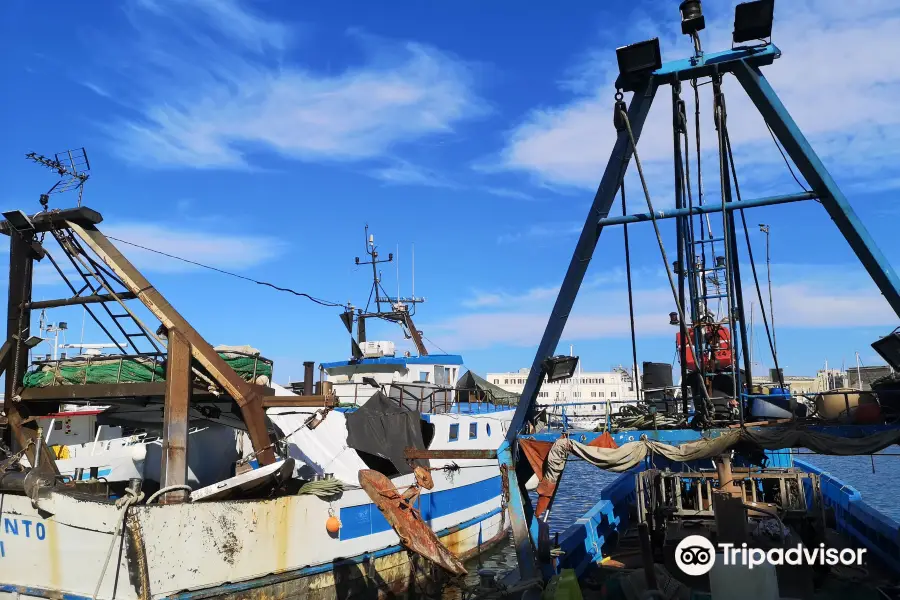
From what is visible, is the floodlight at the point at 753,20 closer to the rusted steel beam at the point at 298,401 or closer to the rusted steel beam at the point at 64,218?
the rusted steel beam at the point at 298,401

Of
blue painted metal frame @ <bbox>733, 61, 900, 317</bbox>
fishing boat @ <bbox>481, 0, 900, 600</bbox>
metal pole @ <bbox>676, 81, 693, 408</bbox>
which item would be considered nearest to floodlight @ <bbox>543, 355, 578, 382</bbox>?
fishing boat @ <bbox>481, 0, 900, 600</bbox>

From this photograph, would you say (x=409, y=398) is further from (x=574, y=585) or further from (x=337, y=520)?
(x=574, y=585)

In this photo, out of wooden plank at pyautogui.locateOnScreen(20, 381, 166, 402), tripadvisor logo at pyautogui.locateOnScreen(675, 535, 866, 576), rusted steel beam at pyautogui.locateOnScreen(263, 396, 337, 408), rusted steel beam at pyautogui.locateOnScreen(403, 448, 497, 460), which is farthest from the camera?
rusted steel beam at pyautogui.locateOnScreen(263, 396, 337, 408)

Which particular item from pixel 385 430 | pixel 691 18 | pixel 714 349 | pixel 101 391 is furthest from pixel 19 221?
pixel 714 349

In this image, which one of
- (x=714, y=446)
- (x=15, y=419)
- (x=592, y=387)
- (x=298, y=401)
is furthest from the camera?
(x=592, y=387)

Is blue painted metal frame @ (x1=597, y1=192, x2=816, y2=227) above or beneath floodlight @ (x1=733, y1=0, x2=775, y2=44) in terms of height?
beneath

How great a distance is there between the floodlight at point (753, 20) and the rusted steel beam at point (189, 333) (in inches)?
436

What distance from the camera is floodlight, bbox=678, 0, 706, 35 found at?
1114 cm

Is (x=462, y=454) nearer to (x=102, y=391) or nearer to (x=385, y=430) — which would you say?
(x=385, y=430)

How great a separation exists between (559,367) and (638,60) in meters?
5.26

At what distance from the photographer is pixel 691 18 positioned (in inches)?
439

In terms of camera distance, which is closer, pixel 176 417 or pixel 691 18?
pixel 691 18

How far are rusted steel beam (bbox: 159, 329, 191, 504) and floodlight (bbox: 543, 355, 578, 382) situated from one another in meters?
6.71

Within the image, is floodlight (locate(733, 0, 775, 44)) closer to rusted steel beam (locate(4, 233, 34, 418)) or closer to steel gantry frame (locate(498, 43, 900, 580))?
steel gantry frame (locate(498, 43, 900, 580))
